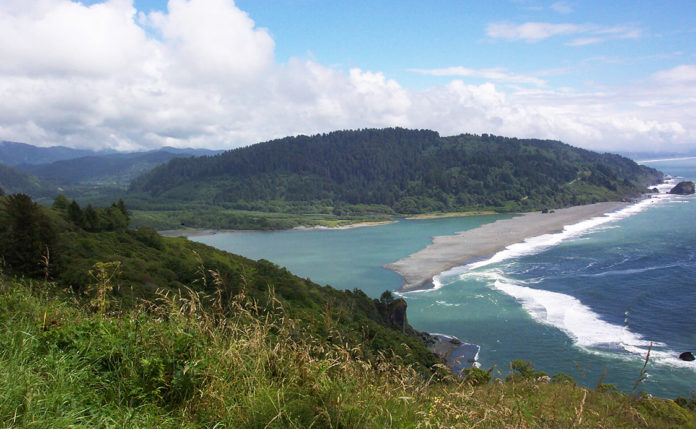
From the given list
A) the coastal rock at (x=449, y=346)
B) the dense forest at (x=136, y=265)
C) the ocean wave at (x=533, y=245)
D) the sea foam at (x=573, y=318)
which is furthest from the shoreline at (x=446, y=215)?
→ the coastal rock at (x=449, y=346)

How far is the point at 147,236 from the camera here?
3647cm

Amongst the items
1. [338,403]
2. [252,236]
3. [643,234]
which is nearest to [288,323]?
[338,403]

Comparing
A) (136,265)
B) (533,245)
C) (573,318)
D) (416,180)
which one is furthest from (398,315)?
(416,180)

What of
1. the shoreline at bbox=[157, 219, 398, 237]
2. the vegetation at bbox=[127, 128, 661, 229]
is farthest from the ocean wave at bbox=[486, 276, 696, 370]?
the vegetation at bbox=[127, 128, 661, 229]

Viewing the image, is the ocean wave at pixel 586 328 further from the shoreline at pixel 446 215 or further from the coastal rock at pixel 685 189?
the coastal rock at pixel 685 189

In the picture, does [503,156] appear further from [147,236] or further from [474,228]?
[147,236]

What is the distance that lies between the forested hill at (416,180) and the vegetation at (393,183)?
38 cm

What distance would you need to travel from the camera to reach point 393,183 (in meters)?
168

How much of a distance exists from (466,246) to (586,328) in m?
36.5

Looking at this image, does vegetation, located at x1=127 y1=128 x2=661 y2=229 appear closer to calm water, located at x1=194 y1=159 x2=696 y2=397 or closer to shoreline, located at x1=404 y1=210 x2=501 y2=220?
shoreline, located at x1=404 y1=210 x2=501 y2=220

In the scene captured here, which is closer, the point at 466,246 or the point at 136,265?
the point at 136,265

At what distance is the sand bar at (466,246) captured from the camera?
164ft

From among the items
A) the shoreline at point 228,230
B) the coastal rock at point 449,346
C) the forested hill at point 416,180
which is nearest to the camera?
the coastal rock at point 449,346

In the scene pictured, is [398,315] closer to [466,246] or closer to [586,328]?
[586,328]
